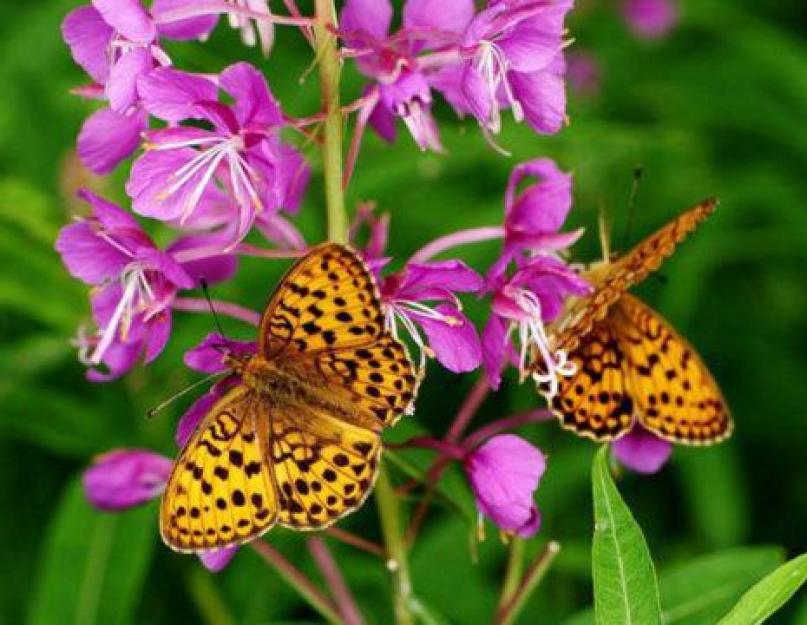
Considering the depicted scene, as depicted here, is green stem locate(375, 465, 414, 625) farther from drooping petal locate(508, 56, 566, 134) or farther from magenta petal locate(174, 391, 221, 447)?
drooping petal locate(508, 56, 566, 134)

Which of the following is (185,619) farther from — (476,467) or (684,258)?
(684,258)

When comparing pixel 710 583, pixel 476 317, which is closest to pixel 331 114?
pixel 710 583

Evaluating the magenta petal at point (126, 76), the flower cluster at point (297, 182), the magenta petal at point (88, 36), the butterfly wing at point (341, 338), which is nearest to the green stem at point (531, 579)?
the flower cluster at point (297, 182)

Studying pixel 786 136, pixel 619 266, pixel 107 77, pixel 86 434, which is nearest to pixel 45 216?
pixel 86 434

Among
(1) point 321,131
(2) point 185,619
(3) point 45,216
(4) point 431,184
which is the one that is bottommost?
(2) point 185,619

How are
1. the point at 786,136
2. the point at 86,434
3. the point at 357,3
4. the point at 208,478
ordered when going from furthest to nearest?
the point at 786,136, the point at 86,434, the point at 357,3, the point at 208,478

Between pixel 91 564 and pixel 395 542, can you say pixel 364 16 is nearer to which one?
pixel 395 542

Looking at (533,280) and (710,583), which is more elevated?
(533,280)

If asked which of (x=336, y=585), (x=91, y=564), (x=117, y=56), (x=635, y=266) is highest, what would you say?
(x=117, y=56)
